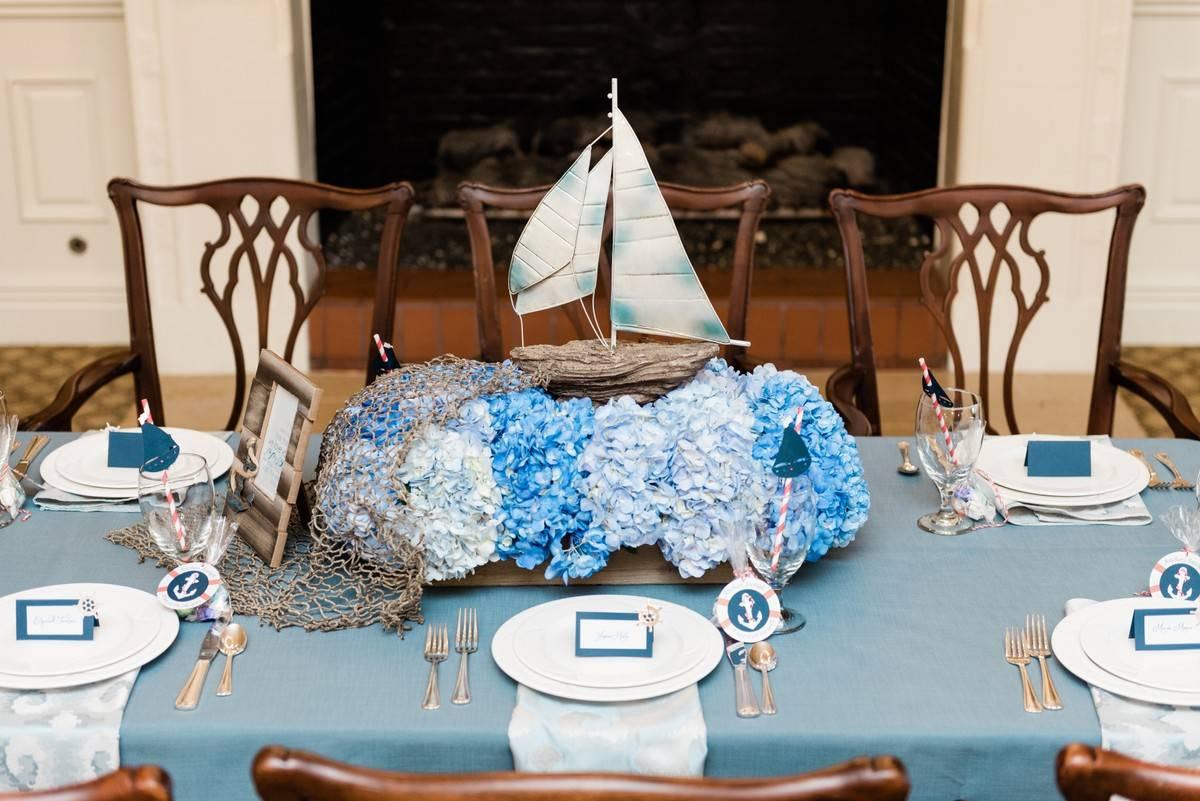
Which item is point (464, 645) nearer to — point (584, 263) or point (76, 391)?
point (584, 263)

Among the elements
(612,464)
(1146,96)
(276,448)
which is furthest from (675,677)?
(1146,96)

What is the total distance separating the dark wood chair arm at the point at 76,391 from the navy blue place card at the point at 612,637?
1024mm

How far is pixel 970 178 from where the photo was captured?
3.67 meters

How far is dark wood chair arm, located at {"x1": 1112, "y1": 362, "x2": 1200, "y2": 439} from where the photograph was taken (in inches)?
79.4

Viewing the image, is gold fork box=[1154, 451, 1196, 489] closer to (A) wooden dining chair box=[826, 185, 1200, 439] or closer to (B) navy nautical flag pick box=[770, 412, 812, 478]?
(A) wooden dining chair box=[826, 185, 1200, 439]

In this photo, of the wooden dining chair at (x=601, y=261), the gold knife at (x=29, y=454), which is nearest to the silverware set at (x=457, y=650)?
the gold knife at (x=29, y=454)

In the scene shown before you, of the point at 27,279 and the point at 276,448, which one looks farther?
the point at 27,279

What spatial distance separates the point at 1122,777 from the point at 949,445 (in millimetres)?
762

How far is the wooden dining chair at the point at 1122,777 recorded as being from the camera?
922mm

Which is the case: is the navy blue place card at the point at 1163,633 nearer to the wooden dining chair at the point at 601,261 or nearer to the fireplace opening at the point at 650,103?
the wooden dining chair at the point at 601,261

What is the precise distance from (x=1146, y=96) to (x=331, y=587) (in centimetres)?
304

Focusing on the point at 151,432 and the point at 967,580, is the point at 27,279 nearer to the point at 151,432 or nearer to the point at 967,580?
the point at 151,432

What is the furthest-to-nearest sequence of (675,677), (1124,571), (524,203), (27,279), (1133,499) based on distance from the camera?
1. (27,279)
2. (524,203)
3. (1133,499)
4. (1124,571)
5. (675,677)

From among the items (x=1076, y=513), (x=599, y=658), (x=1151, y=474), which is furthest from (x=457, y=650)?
(x=1151, y=474)
